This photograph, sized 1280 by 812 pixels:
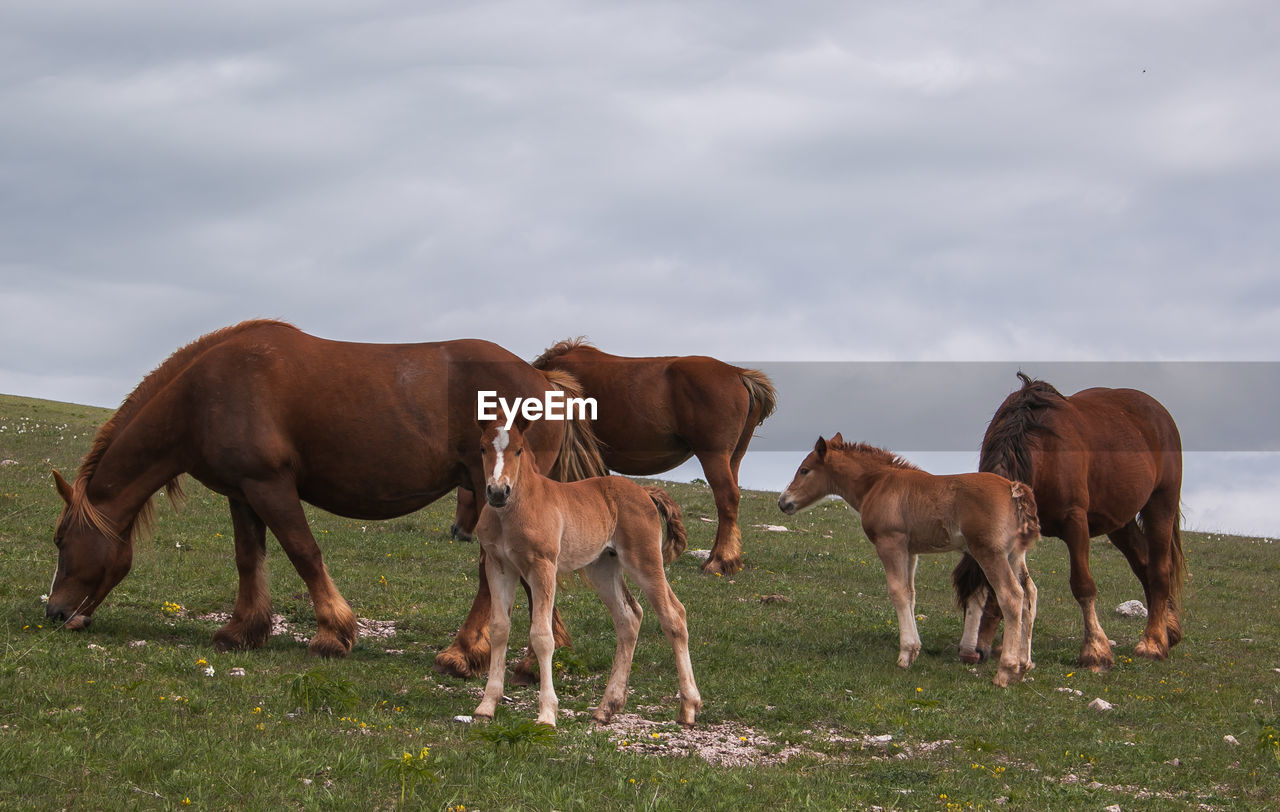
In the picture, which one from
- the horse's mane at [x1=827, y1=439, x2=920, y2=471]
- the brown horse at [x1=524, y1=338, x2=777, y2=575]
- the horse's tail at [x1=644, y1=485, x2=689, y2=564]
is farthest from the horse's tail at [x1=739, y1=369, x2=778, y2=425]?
the horse's tail at [x1=644, y1=485, x2=689, y2=564]

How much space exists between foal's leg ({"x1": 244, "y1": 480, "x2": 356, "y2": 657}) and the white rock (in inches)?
468

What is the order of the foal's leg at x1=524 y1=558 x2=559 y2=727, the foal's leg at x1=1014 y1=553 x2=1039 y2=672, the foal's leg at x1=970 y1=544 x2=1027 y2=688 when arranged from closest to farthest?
1. the foal's leg at x1=524 y1=558 x2=559 y2=727
2. the foal's leg at x1=970 y1=544 x2=1027 y2=688
3. the foal's leg at x1=1014 y1=553 x2=1039 y2=672

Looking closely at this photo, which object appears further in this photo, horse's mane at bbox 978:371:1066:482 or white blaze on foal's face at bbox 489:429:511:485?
horse's mane at bbox 978:371:1066:482

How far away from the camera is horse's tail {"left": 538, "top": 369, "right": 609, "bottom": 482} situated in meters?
11.6

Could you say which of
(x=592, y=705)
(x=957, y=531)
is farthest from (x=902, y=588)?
(x=592, y=705)

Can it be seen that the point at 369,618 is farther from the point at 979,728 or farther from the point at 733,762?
the point at 979,728

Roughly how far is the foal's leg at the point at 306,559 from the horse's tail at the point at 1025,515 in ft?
22.3

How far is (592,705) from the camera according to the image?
950 centimetres

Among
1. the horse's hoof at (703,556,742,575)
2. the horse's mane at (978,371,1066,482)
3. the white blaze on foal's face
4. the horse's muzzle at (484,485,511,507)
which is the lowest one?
the horse's hoof at (703,556,742,575)

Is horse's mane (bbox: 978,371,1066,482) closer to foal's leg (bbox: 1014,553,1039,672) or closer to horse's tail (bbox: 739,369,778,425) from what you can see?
foal's leg (bbox: 1014,553,1039,672)

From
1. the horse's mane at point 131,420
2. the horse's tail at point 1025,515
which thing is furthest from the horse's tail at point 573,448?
the horse's tail at point 1025,515

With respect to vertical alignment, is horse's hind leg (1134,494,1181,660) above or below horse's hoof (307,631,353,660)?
above

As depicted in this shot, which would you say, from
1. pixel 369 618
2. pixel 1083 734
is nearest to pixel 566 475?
pixel 369 618

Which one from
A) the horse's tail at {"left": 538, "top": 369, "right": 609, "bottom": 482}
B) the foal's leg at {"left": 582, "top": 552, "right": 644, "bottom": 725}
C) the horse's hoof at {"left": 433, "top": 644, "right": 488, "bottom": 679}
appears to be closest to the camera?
the foal's leg at {"left": 582, "top": 552, "right": 644, "bottom": 725}
